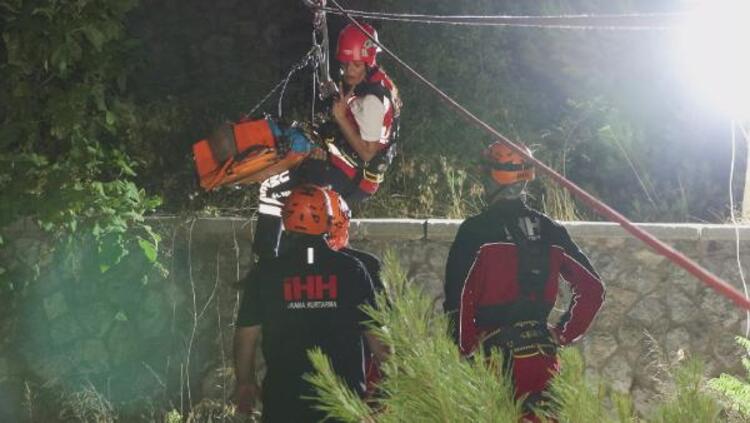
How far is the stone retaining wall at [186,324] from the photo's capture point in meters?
7.34

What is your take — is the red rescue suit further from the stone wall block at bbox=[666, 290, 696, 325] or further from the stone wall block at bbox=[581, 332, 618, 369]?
the stone wall block at bbox=[666, 290, 696, 325]

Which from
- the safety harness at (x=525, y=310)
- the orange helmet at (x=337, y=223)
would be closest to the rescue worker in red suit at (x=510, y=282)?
the safety harness at (x=525, y=310)

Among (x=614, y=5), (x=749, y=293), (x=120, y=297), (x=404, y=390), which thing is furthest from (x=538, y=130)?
(x=404, y=390)

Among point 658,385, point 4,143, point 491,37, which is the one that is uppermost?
point 491,37

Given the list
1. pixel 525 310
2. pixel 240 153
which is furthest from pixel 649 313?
pixel 240 153

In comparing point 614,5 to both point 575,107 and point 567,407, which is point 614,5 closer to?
point 575,107

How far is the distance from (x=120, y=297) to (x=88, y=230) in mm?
579

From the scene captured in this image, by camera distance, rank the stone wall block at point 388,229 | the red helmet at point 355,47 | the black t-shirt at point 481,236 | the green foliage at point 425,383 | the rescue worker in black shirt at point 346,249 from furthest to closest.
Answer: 1. the stone wall block at point 388,229
2. the red helmet at point 355,47
3. the black t-shirt at point 481,236
4. the rescue worker in black shirt at point 346,249
5. the green foliage at point 425,383

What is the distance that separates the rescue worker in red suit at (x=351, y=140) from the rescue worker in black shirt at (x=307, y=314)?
866mm

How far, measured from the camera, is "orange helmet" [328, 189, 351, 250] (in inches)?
190

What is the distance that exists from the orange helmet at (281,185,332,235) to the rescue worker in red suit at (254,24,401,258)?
0.65m

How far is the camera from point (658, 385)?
7391 millimetres

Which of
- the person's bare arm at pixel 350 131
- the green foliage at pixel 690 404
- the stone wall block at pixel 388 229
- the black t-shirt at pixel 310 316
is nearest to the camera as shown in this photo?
the green foliage at pixel 690 404

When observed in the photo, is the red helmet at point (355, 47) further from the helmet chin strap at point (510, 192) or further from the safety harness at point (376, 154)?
the helmet chin strap at point (510, 192)
